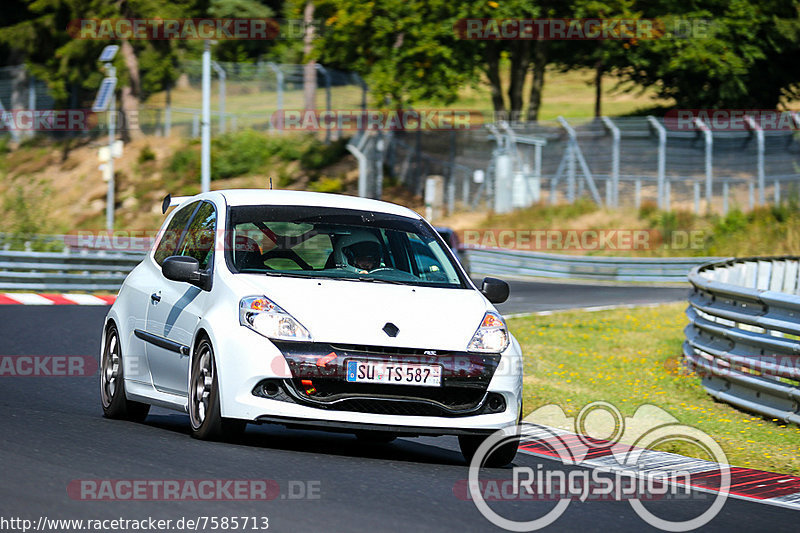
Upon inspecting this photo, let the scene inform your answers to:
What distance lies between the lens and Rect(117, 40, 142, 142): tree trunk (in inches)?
2436

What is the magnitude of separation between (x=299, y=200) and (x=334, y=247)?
488mm

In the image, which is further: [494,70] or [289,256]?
[494,70]

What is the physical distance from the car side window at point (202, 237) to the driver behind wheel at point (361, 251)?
0.86m

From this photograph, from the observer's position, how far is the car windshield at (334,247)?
878 centimetres

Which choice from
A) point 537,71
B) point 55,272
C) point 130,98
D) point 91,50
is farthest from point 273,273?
point 91,50

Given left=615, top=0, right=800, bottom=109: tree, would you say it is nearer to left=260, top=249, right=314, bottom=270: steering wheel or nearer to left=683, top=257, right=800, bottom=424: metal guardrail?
left=683, top=257, right=800, bottom=424: metal guardrail

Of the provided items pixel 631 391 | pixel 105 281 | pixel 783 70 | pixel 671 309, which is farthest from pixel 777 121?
pixel 631 391

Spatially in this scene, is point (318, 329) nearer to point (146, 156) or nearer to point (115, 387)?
point (115, 387)

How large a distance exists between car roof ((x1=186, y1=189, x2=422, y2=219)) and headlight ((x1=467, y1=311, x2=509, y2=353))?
1.50 m

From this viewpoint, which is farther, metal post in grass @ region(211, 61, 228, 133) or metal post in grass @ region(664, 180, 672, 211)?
metal post in grass @ region(211, 61, 228, 133)

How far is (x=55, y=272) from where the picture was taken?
2544 cm

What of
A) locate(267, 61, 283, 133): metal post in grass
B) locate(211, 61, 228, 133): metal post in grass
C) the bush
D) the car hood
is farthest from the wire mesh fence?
the car hood

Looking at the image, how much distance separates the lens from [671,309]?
2541 cm

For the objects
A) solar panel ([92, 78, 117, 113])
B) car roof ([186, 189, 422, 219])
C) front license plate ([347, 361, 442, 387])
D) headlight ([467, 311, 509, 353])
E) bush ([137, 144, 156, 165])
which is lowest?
bush ([137, 144, 156, 165])
